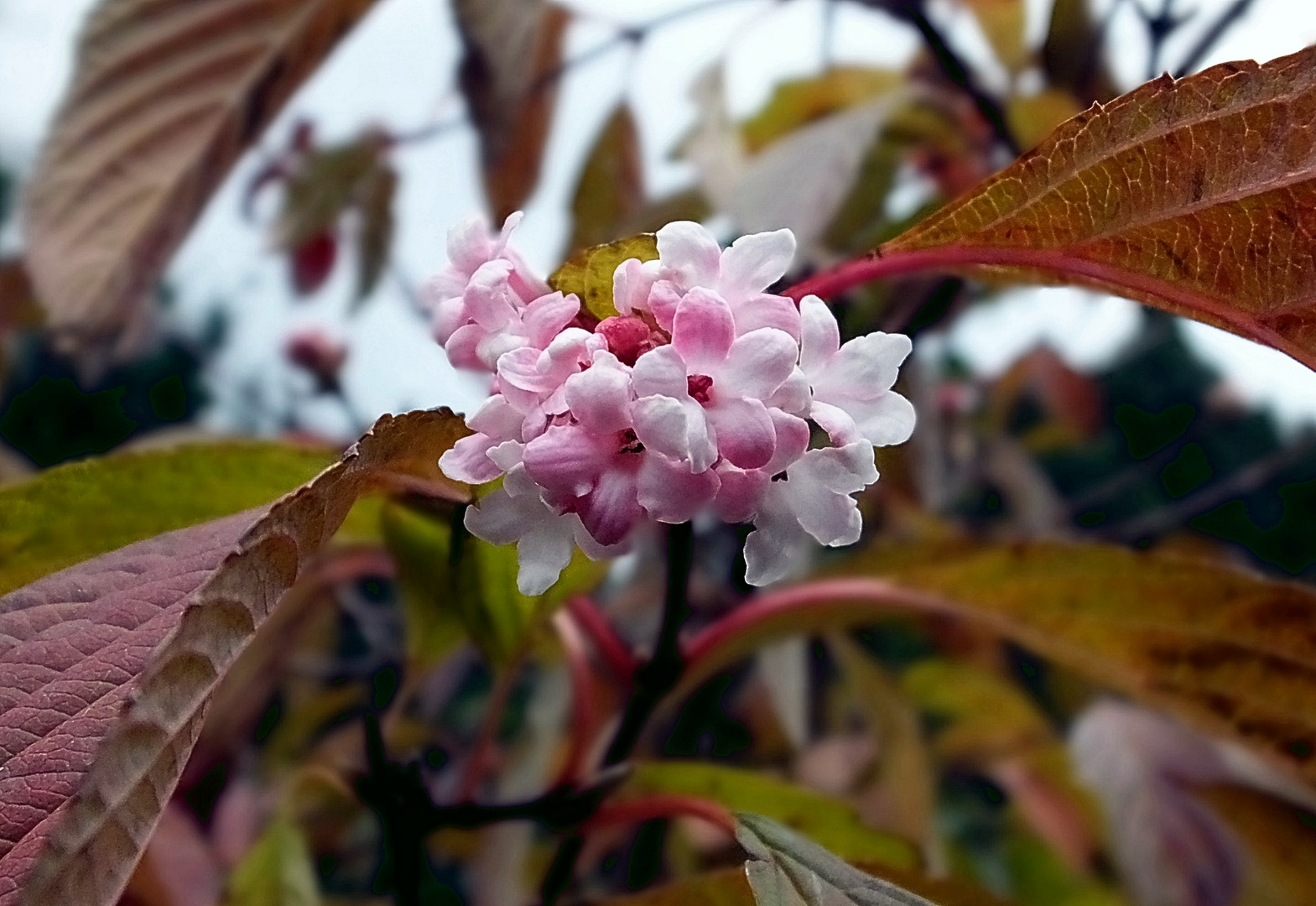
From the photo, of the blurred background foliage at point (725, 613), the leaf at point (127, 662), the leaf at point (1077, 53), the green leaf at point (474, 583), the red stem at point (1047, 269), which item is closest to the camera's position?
the leaf at point (127, 662)

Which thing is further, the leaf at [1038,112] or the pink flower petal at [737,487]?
the leaf at [1038,112]

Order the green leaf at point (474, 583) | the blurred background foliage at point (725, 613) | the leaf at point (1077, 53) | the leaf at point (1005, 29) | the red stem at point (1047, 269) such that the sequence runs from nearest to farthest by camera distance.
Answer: the red stem at point (1047, 269) → the green leaf at point (474, 583) → the blurred background foliage at point (725, 613) → the leaf at point (1077, 53) → the leaf at point (1005, 29)

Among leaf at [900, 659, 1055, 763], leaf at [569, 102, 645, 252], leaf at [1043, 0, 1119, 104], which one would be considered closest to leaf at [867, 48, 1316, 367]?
leaf at [1043, 0, 1119, 104]

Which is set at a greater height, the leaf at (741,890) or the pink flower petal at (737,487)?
the pink flower petal at (737,487)

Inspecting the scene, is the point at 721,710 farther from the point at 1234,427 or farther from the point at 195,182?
the point at 1234,427

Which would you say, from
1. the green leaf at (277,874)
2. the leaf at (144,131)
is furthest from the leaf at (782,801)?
the leaf at (144,131)

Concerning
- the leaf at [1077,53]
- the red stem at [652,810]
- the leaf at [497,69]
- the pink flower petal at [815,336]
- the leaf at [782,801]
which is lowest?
the red stem at [652,810]

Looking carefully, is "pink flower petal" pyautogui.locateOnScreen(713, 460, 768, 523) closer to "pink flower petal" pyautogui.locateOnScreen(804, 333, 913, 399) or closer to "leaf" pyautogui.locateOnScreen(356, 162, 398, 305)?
"pink flower petal" pyautogui.locateOnScreen(804, 333, 913, 399)

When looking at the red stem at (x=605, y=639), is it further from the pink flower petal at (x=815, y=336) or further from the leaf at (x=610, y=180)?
the leaf at (x=610, y=180)
